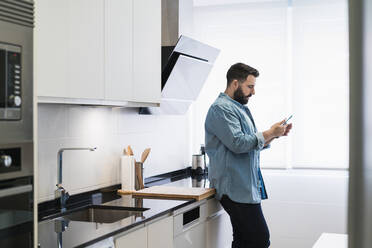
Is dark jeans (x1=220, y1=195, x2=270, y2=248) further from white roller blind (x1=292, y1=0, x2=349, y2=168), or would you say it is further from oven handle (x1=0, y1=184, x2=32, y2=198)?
oven handle (x1=0, y1=184, x2=32, y2=198)

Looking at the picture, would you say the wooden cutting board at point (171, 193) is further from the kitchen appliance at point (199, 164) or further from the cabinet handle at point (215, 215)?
the kitchen appliance at point (199, 164)

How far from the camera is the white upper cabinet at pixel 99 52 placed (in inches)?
77.6

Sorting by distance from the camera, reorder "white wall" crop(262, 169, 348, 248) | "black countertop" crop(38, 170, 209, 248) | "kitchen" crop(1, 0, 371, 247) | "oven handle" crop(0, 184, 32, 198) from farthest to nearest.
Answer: "white wall" crop(262, 169, 348, 248) < "kitchen" crop(1, 0, 371, 247) < "black countertop" crop(38, 170, 209, 248) < "oven handle" crop(0, 184, 32, 198)

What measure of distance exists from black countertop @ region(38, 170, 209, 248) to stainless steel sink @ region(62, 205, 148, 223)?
4 cm

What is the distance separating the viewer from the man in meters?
2.94

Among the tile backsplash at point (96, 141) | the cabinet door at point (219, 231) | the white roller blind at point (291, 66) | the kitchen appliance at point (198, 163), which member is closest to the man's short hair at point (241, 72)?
the tile backsplash at point (96, 141)

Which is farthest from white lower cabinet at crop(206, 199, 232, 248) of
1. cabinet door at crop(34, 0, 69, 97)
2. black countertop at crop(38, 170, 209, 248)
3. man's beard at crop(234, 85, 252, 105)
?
cabinet door at crop(34, 0, 69, 97)

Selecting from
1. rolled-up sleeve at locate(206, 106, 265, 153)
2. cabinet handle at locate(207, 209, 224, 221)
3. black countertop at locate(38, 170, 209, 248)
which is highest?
rolled-up sleeve at locate(206, 106, 265, 153)

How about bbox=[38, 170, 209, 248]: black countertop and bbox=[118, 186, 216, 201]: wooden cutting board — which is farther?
bbox=[118, 186, 216, 201]: wooden cutting board

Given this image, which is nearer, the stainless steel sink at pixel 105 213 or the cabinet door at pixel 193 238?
the stainless steel sink at pixel 105 213

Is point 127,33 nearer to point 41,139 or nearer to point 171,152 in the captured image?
point 41,139

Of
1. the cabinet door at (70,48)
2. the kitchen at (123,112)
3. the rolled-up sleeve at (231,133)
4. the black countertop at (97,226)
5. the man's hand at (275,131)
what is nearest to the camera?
the black countertop at (97,226)

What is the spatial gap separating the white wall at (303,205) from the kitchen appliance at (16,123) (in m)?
3.15

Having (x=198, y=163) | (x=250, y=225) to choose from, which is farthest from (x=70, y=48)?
(x=198, y=163)
